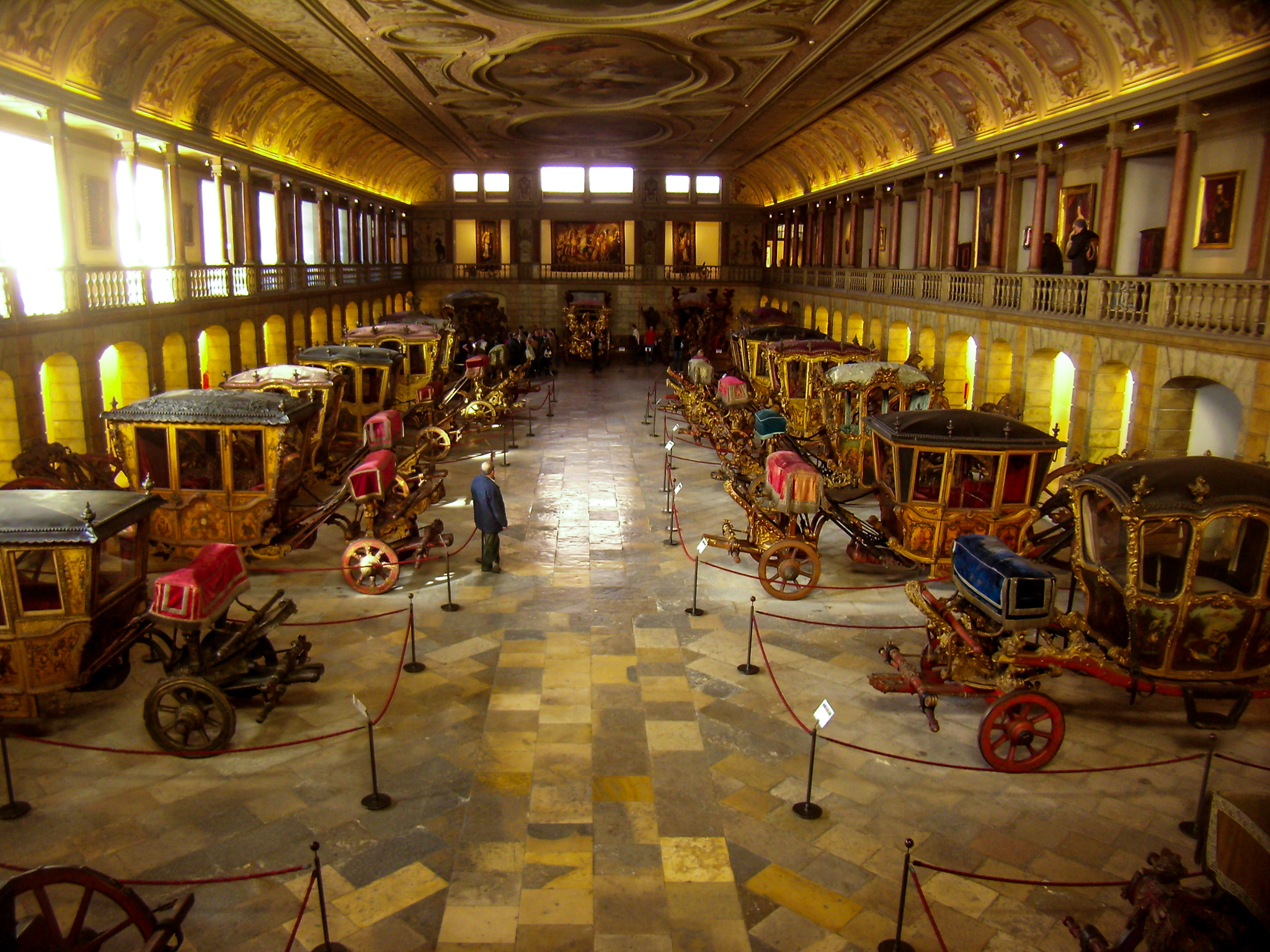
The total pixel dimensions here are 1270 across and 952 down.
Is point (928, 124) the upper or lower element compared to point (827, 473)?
upper

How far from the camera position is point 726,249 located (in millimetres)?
42438

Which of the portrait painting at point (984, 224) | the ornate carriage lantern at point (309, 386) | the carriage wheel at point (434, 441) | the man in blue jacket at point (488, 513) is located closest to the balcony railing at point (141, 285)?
the ornate carriage lantern at point (309, 386)

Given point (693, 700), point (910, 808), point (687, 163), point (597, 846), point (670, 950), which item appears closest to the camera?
point (670, 950)

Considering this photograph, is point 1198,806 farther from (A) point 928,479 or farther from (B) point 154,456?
(B) point 154,456

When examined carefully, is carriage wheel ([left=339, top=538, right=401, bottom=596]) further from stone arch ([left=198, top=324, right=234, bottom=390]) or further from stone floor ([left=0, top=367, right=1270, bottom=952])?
stone arch ([left=198, top=324, right=234, bottom=390])

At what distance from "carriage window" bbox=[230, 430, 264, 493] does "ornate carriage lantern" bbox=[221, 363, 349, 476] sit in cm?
209

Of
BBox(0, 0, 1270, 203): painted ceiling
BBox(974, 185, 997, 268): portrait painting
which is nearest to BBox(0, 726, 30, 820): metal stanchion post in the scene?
BBox(0, 0, 1270, 203): painted ceiling

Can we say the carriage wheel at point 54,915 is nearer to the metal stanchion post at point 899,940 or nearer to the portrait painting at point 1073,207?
the metal stanchion post at point 899,940

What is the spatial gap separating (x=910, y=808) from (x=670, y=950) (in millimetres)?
2338

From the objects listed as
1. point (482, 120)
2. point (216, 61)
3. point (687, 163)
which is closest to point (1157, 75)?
point (216, 61)

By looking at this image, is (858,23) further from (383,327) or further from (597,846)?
(597,846)

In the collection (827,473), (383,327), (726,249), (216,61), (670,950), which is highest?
(216,61)

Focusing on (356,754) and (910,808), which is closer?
(910,808)

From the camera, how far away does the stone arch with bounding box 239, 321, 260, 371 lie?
22.7m
